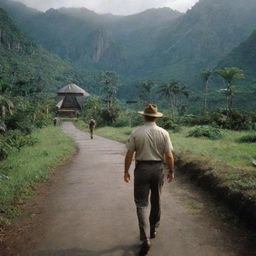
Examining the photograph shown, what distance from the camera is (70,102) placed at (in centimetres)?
8012

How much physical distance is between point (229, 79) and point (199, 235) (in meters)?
33.7

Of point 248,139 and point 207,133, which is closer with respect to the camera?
point 248,139

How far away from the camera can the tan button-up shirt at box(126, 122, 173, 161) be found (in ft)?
16.3

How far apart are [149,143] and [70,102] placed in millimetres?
76739

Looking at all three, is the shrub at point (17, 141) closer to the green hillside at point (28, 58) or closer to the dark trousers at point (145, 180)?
the dark trousers at point (145, 180)

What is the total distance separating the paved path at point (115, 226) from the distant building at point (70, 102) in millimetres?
65140

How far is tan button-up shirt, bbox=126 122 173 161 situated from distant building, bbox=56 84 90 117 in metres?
68.3

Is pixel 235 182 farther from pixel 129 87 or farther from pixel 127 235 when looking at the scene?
pixel 129 87

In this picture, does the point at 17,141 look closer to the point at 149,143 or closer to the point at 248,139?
the point at 248,139

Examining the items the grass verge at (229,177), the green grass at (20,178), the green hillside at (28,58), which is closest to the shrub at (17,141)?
the green grass at (20,178)

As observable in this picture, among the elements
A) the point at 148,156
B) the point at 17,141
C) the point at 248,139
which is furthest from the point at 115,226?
the point at 17,141

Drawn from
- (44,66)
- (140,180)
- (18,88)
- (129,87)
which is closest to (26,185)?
(140,180)

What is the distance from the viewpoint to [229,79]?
36.7 metres

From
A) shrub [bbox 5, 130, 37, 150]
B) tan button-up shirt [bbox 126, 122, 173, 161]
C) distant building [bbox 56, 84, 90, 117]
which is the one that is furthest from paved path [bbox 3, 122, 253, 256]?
distant building [bbox 56, 84, 90, 117]
